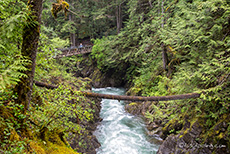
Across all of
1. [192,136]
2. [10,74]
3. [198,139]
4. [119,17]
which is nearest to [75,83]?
[10,74]

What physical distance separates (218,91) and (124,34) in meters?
12.2

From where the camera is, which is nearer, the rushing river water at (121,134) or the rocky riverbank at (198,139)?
the rocky riverbank at (198,139)

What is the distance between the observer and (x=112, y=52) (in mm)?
16797

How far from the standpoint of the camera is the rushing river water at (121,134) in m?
7.56

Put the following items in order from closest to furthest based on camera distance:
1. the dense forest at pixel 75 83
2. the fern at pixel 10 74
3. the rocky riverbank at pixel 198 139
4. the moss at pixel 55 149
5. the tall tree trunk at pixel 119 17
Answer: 1. the fern at pixel 10 74
2. the dense forest at pixel 75 83
3. the moss at pixel 55 149
4. the rocky riverbank at pixel 198 139
5. the tall tree trunk at pixel 119 17

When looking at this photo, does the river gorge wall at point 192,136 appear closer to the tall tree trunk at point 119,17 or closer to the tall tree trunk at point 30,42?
the tall tree trunk at point 30,42

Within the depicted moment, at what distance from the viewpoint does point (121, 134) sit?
29.4 ft

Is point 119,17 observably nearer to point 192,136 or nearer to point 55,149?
point 192,136

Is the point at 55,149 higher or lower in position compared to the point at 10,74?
lower

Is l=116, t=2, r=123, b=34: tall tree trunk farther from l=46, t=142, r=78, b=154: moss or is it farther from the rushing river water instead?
l=46, t=142, r=78, b=154: moss

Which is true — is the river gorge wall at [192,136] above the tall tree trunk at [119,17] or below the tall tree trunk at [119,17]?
below

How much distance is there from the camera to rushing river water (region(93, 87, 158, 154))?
7.56m

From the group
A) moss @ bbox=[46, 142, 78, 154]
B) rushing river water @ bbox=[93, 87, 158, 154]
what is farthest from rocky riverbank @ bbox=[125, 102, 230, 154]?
moss @ bbox=[46, 142, 78, 154]

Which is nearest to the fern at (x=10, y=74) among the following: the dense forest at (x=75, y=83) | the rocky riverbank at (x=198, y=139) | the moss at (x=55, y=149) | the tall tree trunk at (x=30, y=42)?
the dense forest at (x=75, y=83)
